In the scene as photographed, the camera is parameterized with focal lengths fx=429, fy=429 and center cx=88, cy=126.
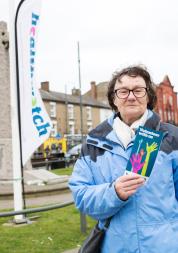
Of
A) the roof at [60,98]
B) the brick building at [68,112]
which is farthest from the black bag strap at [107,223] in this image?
the roof at [60,98]

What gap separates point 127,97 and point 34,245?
13.7 ft

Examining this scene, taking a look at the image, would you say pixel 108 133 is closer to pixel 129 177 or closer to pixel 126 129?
pixel 126 129

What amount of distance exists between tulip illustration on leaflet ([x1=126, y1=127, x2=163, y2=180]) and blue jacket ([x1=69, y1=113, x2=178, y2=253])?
0.09 meters

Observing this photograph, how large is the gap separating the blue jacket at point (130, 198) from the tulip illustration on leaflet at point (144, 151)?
0.31 ft

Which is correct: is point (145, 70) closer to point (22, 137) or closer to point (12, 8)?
point (22, 137)

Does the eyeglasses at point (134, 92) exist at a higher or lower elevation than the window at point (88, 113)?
higher

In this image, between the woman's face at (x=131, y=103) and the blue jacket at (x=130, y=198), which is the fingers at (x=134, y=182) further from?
the woman's face at (x=131, y=103)

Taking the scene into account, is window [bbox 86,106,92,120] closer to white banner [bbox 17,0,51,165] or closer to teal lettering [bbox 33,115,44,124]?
white banner [bbox 17,0,51,165]

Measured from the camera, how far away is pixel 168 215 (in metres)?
2.12

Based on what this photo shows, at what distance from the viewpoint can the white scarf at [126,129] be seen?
2236 millimetres

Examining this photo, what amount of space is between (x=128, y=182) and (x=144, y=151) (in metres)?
0.17

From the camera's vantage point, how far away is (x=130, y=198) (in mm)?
2084

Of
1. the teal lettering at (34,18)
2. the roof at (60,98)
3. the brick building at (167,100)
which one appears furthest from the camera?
the brick building at (167,100)

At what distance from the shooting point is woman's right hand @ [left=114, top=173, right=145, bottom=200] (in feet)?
6.53
